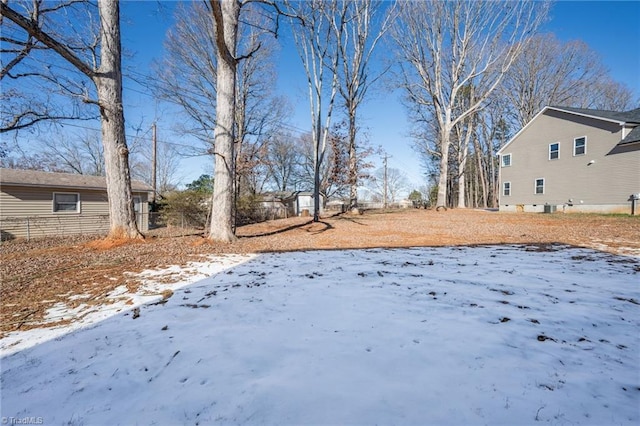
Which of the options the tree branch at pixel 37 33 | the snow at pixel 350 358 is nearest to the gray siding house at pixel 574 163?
the snow at pixel 350 358

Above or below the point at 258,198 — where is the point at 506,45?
above

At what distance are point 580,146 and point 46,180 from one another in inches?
1133

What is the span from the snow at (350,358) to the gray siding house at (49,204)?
13138 millimetres

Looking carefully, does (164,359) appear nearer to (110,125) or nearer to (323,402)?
(323,402)

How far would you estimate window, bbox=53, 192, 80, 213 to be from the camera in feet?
41.1

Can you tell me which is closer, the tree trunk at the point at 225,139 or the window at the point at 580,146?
the tree trunk at the point at 225,139

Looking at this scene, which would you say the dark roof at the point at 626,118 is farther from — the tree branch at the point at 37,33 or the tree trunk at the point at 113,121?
the tree branch at the point at 37,33

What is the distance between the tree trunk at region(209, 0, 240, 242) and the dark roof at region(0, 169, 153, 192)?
8540mm

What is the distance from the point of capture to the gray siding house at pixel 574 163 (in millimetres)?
14031

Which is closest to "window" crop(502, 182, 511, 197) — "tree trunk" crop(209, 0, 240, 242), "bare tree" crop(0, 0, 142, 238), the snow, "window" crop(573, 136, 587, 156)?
"window" crop(573, 136, 587, 156)

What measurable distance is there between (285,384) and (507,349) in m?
1.57

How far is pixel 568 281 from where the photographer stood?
3.35 m

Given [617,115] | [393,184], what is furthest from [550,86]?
[393,184]

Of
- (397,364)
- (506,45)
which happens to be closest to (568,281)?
(397,364)
